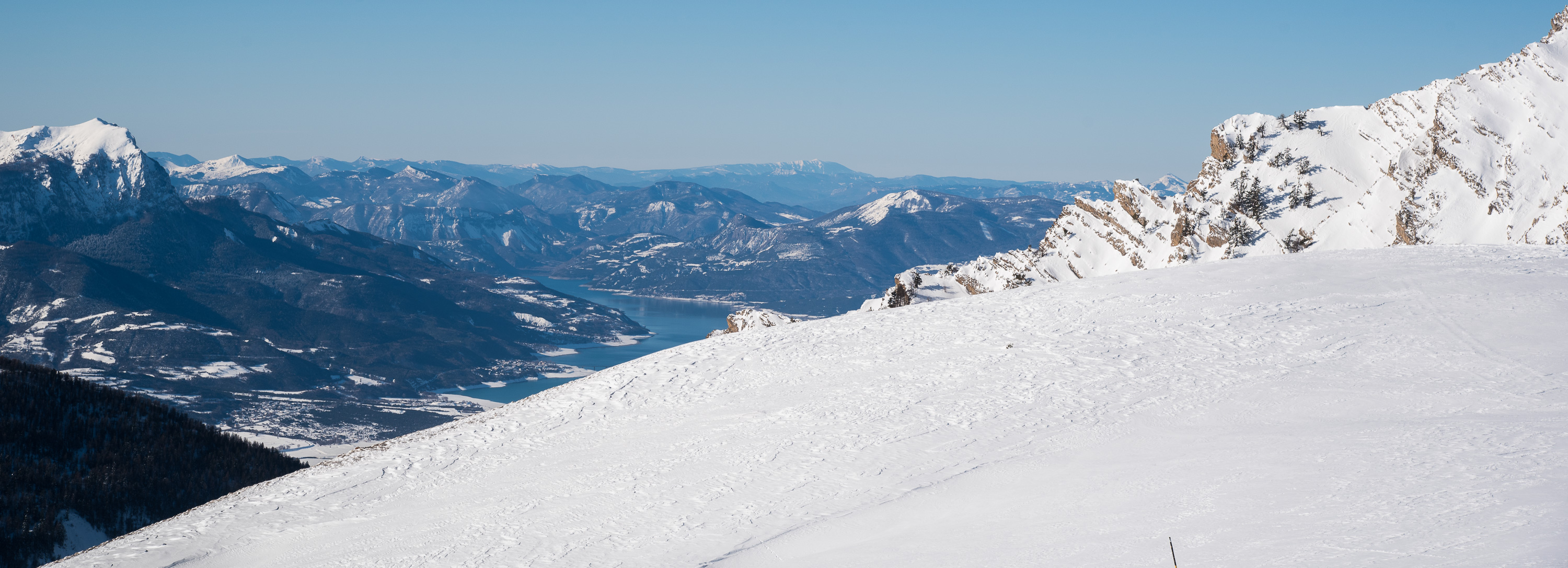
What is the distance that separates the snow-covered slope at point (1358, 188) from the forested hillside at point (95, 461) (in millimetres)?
46827

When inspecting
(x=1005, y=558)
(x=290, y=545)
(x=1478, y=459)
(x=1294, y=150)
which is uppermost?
(x=1294, y=150)

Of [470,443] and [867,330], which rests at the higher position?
[867,330]

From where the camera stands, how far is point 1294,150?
240ft

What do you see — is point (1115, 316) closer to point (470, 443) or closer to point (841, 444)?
point (841, 444)

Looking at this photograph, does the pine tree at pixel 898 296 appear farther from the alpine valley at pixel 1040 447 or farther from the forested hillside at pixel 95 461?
the forested hillside at pixel 95 461

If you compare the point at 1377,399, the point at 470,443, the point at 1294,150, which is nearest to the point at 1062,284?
the point at 1377,399

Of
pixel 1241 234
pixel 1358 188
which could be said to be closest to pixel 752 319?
pixel 1241 234

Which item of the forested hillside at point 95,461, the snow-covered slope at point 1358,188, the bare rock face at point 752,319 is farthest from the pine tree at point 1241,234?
the forested hillside at point 95,461

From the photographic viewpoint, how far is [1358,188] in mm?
67125

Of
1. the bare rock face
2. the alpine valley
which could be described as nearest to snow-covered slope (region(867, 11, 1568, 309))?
the bare rock face

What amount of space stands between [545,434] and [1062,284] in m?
23.9

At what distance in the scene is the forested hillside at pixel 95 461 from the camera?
1791 inches

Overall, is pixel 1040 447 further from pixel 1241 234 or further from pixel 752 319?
pixel 1241 234

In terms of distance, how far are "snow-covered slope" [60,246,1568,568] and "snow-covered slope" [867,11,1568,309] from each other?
26.6 meters
